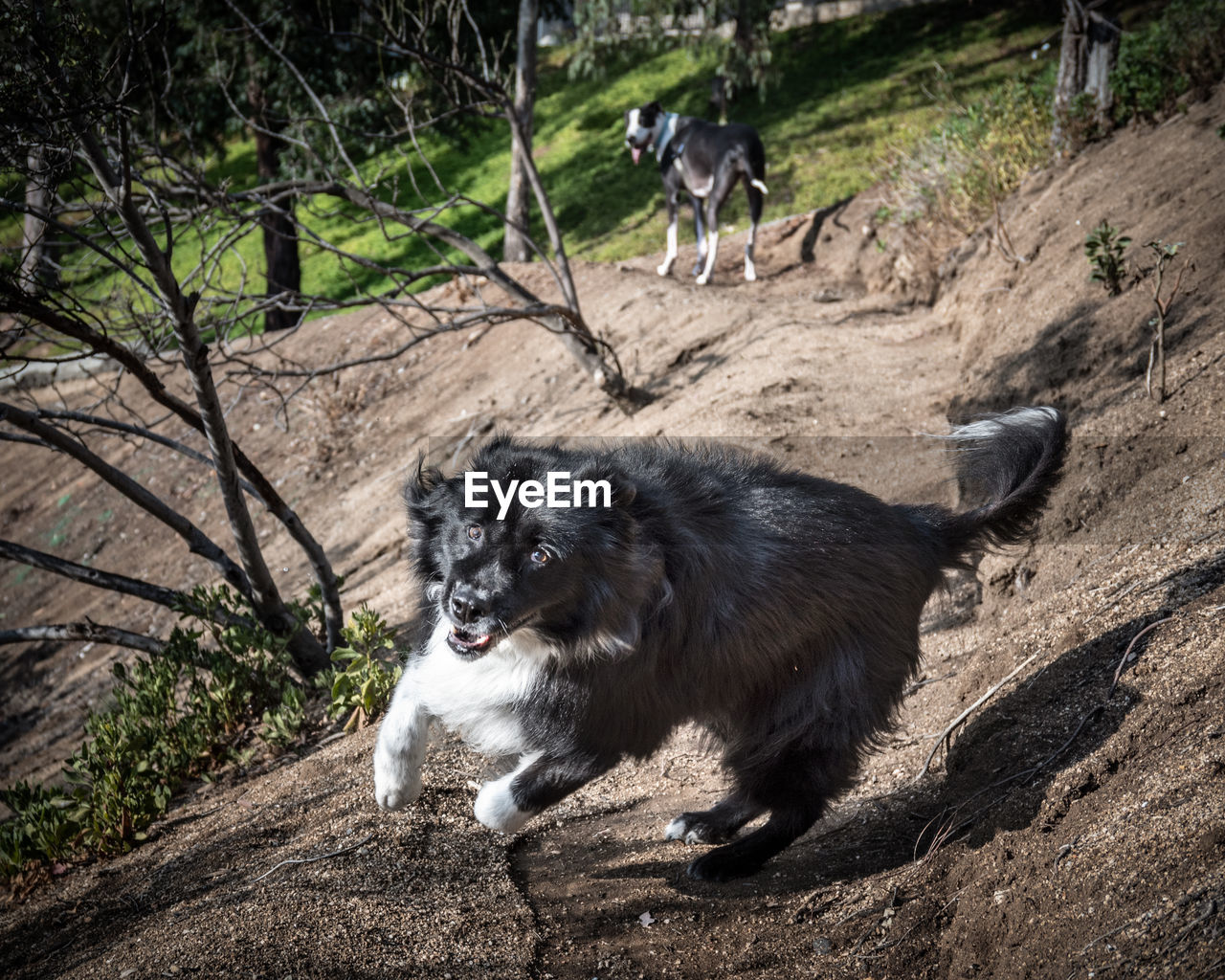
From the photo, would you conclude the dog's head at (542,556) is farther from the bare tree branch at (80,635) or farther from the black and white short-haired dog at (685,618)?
the bare tree branch at (80,635)

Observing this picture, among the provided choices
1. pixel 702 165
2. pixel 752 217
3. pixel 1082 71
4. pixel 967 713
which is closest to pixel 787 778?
pixel 967 713

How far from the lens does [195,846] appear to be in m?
4.13

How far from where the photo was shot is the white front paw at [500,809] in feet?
10.6

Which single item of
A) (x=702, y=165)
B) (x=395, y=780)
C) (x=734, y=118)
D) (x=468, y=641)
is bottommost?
(x=395, y=780)

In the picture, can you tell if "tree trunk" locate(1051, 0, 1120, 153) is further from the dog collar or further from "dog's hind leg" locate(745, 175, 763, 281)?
the dog collar

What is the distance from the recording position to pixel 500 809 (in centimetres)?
323

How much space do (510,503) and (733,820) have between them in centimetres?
163

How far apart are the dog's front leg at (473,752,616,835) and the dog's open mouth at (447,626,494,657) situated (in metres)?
0.51

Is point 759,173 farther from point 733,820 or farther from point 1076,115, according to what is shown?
point 733,820

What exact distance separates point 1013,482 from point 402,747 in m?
2.35

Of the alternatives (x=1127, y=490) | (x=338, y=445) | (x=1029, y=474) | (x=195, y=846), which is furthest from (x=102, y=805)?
(x=338, y=445)

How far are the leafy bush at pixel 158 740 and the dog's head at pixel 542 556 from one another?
2.40m

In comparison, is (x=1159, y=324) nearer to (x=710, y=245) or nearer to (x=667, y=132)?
(x=710, y=245)

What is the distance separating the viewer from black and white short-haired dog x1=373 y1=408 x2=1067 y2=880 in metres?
2.96
